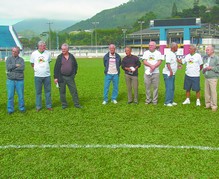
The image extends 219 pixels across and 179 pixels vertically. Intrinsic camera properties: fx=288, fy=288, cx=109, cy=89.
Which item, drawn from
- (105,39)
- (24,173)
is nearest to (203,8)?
(105,39)

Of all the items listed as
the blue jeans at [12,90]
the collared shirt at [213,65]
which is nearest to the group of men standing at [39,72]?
the blue jeans at [12,90]

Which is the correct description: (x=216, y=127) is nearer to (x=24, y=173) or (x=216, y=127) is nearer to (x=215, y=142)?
(x=215, y=142)

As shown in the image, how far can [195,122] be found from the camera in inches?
265

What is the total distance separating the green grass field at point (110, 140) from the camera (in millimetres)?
4281

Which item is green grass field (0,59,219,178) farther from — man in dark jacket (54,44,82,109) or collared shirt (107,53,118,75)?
collared shirt (107,53,118,75)

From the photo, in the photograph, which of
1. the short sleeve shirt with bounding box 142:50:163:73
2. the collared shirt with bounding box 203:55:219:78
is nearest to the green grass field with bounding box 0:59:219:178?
the collared shirt with bounding box 203:55:219:78

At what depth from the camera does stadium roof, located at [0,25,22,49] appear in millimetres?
65000

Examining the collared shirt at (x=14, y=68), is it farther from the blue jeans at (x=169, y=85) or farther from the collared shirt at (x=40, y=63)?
the blue jeans at (x=169, y=85)

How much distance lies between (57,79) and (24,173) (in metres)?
4.11

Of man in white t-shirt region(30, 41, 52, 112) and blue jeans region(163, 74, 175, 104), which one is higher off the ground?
man in white t-shirt region(30, 41, 52, 112)

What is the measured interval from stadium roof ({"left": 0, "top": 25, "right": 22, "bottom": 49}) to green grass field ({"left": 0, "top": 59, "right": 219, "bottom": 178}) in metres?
60.3

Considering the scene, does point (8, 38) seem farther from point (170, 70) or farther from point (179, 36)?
point (170, 70)

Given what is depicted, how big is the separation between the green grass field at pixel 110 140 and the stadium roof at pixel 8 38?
60.3m

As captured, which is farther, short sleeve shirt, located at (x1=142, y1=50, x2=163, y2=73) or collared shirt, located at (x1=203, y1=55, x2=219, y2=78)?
short sleeve shirt, located at (x1=142, y1=50, x2=163, y2=73)
